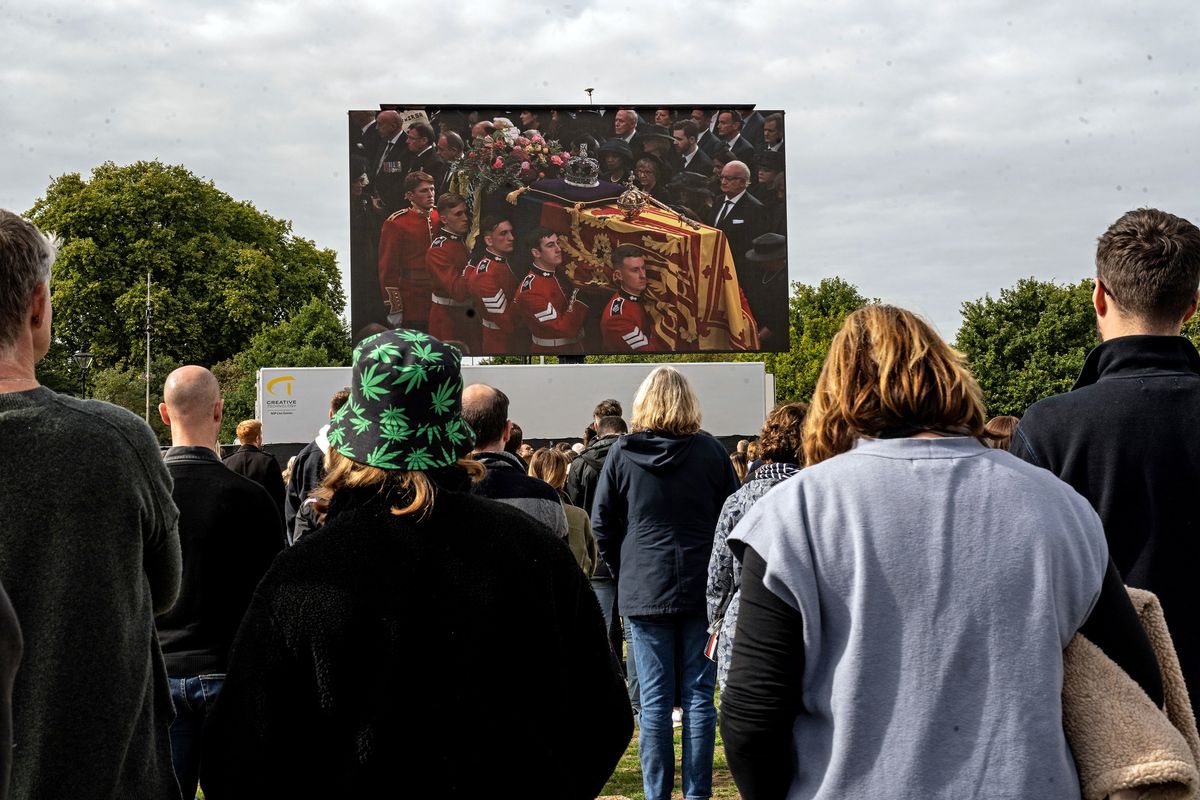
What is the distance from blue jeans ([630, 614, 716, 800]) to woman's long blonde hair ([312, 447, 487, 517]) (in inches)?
121

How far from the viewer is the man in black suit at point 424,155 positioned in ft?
71.6

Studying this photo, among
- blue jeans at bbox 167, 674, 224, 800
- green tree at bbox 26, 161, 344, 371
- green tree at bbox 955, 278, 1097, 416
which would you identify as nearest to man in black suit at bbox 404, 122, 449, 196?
blue jeans at bbox 167, 674, 224, 800

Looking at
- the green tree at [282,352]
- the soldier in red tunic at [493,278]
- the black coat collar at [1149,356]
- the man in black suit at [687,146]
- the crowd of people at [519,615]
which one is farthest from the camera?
the green tree at [282,352]

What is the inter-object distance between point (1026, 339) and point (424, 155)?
2965cm

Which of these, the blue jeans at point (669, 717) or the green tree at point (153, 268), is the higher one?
the green tree at point (153, 268)

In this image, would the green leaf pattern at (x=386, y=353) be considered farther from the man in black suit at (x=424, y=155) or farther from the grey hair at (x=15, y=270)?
the man in black suit at (x=424, y=155)

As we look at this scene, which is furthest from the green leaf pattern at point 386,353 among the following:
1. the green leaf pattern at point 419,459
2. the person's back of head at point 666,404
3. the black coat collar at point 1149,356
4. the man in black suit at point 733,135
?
the man in black suit at point 733,135

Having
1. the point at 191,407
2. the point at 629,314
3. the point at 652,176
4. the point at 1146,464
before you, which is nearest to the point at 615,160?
the point at 652,176

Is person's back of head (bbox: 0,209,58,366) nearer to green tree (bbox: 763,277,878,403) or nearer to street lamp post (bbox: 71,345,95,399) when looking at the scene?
street lamp post (bbox: 71,345,95,399)

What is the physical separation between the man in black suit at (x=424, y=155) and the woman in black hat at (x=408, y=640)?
2038 centimetres

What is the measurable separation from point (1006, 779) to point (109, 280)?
4082 centimetres

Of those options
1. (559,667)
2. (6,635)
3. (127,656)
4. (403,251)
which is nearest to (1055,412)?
(559,667)

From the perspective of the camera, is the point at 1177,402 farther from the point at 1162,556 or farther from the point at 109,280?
the point at 109,280

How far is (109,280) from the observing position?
3891cm
